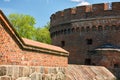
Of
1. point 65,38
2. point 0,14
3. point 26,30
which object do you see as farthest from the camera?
point 26,30

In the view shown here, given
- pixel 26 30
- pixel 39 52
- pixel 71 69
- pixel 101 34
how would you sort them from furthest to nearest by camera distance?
pixel 26 30 < pixel 101 34 < pixel 71 69 < pixel 39 52

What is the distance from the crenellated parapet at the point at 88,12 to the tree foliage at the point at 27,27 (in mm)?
12969

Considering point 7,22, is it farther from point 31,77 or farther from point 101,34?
point 101,34

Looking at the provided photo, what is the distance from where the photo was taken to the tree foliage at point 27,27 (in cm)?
3100

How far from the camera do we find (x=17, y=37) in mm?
5457

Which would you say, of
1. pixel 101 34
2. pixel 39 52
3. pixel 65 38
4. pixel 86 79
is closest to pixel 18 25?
pixel 65 38

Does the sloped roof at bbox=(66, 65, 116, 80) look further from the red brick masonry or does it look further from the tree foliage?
the tree foliage

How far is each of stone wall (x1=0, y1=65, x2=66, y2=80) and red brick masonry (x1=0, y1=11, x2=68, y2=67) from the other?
10 centimetres

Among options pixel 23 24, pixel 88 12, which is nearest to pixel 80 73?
pixel 88 12

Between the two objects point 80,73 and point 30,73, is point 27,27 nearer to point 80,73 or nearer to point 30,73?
point 80,73

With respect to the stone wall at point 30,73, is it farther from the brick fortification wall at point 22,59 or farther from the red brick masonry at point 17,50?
the red brick masonry at point 17,50

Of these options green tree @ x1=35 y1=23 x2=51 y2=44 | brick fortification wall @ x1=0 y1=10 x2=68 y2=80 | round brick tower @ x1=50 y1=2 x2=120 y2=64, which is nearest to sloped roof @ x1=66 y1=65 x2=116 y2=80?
brick fortification wall @ x1=0 y1=10 x2=68 y2=80

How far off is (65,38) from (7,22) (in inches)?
515

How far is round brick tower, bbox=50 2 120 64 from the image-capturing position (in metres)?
16.0
